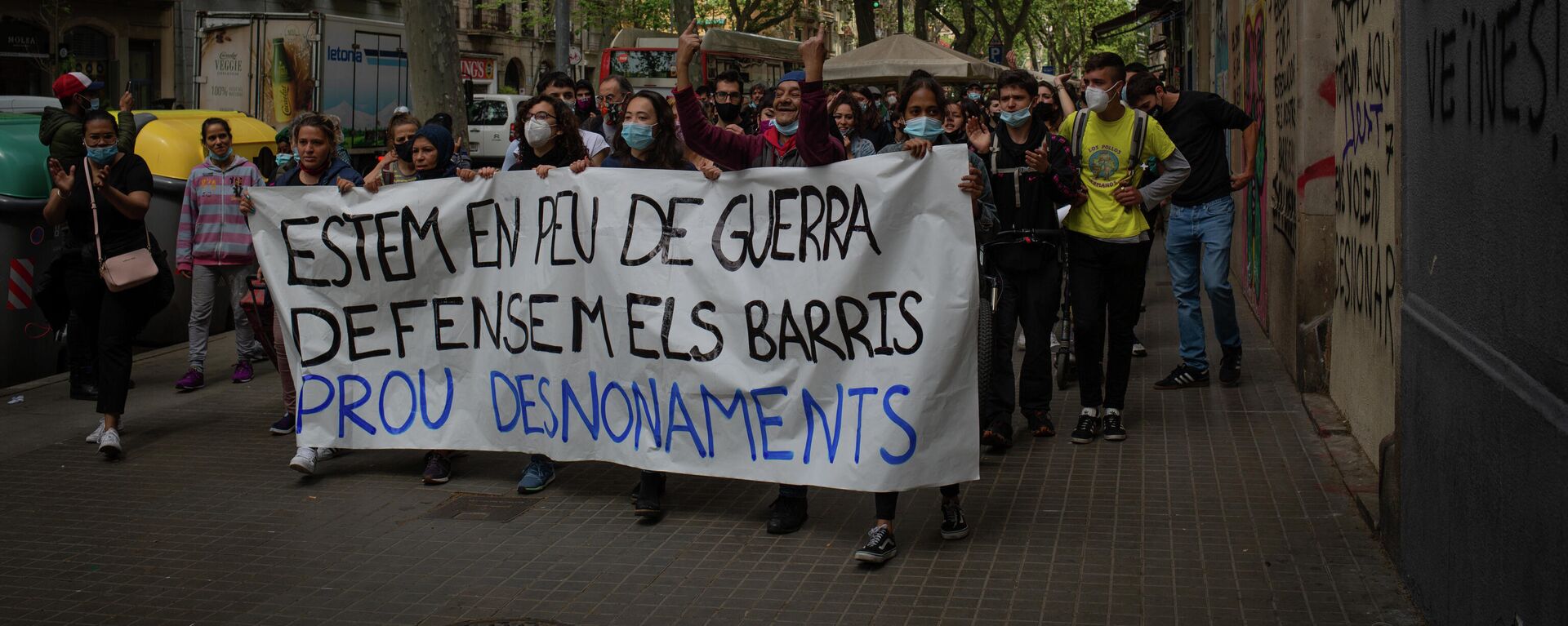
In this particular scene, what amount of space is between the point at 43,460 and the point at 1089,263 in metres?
5.29

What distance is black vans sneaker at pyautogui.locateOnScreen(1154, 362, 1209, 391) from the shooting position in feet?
27.8

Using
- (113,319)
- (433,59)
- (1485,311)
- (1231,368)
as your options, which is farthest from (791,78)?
(433,59)

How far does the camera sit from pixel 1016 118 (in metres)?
6.98

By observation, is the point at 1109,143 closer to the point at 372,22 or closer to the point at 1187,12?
the point at 1187,12

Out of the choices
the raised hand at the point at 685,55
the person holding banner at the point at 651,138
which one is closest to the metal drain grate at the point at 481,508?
the person holding banner at the point at 651,138

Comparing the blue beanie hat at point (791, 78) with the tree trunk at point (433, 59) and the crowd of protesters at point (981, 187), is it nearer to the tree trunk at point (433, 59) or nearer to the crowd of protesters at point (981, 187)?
the crowd of protesters at point (981, 187)

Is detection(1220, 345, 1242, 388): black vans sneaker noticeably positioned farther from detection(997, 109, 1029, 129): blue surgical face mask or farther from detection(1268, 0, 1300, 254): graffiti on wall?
detection(997, 109, 1029, 129): blue surgical face mask

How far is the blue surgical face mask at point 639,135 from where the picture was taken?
607cm

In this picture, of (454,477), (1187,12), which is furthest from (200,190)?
(1187,12)

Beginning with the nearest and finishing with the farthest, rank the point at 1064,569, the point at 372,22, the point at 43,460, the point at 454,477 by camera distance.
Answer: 1. the point at 1064,569
2. the point at 454,477
3. the point at 43,460
4. the point at 372,22

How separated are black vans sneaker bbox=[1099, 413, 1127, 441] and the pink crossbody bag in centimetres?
488

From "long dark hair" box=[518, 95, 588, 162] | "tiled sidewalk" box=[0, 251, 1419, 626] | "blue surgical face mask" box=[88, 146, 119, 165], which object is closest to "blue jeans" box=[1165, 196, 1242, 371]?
"tiled sidewalk" box=[0, 251, 1419, 626]

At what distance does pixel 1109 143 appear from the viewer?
23.2 feet

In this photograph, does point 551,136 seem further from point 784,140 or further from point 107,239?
point 107,239
